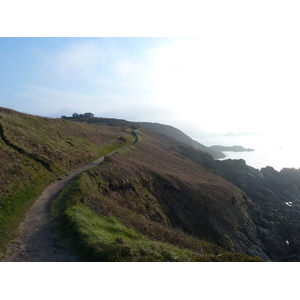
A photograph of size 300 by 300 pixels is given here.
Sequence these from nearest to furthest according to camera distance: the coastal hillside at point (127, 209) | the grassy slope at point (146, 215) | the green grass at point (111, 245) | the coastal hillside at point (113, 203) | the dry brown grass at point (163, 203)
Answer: the green grass at point (111, 245)
the grassy slope at point (146, 215)
the coastal hillside at point (113, 203)
the coastal hillside at point (127, 209)
the dry brown grass at point (163, 203)

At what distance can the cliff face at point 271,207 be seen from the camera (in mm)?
28897

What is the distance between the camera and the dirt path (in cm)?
936

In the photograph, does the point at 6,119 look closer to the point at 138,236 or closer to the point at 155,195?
the point at 155,195

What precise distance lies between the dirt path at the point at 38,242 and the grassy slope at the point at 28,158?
52 centimetres

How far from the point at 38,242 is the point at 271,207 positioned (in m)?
44.7

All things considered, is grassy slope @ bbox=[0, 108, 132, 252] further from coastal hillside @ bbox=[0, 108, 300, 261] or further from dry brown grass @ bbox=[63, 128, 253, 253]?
dry brown grass @ bbox=[63, 128, 253, 253]

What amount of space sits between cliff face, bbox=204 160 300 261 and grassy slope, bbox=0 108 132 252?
23.9 m

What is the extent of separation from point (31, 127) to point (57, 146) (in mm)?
7898

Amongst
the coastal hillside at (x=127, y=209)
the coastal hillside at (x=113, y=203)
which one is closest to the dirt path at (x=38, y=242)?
the coastal hillside at (x=127, y=209)

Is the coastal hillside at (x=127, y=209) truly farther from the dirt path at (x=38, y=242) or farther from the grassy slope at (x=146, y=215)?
the dirt path at (x=38, y=242)

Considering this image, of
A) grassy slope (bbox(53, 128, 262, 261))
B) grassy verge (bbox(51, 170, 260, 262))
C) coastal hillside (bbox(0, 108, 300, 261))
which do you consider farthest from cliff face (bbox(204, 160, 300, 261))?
grassy verge (bbox(51, 170, 260, 262))

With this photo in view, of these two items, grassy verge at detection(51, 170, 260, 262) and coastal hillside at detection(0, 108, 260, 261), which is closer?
grassy verge at detection(51, 170, 260, 262)

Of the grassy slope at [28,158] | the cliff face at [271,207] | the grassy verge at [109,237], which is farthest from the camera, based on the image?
the cliff face at [271,207]

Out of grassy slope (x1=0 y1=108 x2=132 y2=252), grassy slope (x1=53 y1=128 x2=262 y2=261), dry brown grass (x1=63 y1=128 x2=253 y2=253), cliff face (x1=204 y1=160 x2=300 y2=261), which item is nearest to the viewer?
grassy slope (x1=53 y1=128 x2=262 y2=261)
